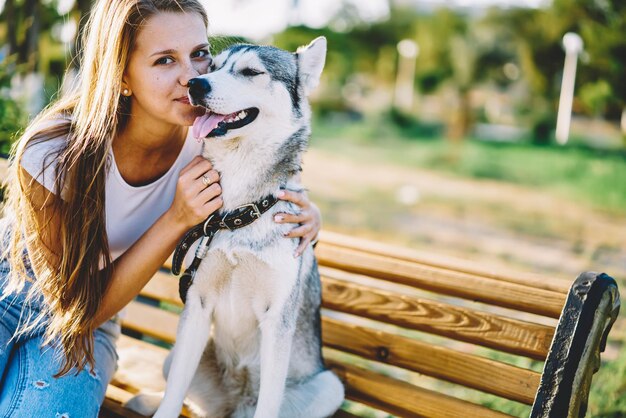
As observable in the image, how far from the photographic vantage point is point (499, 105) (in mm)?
33438

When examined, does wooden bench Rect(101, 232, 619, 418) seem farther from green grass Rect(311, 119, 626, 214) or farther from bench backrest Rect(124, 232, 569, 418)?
green grass Rect(311, 119, 626, 214)

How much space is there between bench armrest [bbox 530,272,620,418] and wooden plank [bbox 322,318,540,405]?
35 cm

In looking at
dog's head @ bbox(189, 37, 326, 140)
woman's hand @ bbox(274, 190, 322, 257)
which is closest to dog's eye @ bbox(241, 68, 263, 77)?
dog's head @ bbox(189, 37, 326, 140)

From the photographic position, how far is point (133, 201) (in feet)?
7.77

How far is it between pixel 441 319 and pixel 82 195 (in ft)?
4.51

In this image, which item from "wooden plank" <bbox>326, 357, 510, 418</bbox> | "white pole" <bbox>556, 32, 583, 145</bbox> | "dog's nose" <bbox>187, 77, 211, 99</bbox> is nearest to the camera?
"dog's nose" <bbox>187, 77, 211, 99</bbox>

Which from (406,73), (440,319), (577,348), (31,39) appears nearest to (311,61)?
(440,319)

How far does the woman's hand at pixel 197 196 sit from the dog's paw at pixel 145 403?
711mm

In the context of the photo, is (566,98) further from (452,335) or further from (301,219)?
(301,219)

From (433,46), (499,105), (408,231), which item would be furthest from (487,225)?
(499,105)

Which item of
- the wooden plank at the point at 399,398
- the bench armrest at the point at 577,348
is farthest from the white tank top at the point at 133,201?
the bench armrest at the point at 577,348

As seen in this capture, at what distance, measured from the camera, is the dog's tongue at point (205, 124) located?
2.11m

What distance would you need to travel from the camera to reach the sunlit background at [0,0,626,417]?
5801 mm

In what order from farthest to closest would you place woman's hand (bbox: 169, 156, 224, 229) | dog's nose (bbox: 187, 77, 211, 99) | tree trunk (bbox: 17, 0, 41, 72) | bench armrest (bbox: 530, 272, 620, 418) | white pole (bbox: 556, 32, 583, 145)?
white pole (bbox: 556, 32, 583, 145) < tree trunk (bbox: 17, 0, 41, 72) < woman's hand (bbox: 169, 156, 224, 229) < dog's nose (bbox: 187, 77, 211, 99) < bench armrest (bbox: 530, 272, 620, 418)
